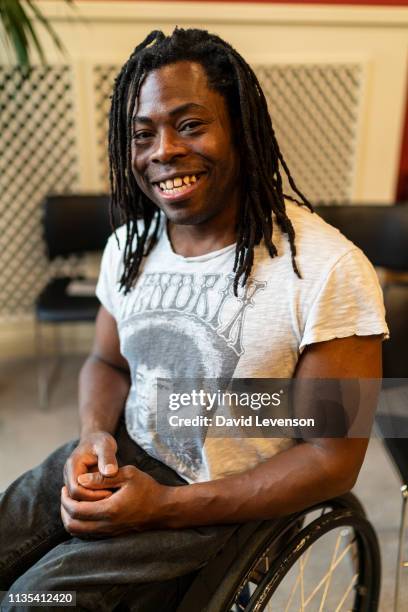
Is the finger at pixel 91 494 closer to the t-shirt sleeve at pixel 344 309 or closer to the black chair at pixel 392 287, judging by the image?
the t-shirt sleeve at pixel 344 309

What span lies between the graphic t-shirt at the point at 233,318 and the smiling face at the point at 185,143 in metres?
0.10

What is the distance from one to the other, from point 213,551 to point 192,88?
65 centimetres

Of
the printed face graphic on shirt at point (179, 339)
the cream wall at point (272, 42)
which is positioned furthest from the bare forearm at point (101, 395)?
the cream wall at point (272, 42)

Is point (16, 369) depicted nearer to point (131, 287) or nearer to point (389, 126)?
point (131, 287)

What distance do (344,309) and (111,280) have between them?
0.44m

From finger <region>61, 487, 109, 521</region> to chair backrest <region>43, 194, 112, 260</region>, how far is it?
55.1 inches

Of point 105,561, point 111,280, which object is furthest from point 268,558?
point 111,280

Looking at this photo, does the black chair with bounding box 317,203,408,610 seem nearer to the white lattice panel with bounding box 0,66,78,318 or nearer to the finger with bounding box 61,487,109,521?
the finger with bounding box 61,487,109,521

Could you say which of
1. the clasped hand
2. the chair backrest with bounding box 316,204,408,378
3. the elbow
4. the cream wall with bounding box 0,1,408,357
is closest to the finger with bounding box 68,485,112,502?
the clasped hand

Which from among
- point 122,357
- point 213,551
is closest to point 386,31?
point 122,357

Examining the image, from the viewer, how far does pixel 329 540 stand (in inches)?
55.1

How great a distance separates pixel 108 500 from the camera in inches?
29.7

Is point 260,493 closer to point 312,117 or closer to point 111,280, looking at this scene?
point 111,280

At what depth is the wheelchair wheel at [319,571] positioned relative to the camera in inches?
30.5
